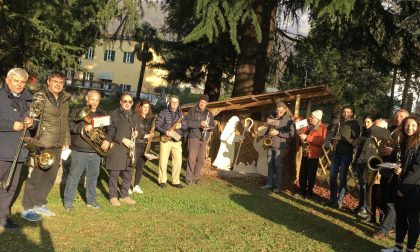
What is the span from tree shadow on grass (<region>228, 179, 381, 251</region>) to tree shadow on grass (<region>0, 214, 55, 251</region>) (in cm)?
308

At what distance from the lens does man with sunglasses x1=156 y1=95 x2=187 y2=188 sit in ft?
29.1

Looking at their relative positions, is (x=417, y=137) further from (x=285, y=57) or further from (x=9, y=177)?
(x=285, y=57)

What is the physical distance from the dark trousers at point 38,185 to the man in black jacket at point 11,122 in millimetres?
521

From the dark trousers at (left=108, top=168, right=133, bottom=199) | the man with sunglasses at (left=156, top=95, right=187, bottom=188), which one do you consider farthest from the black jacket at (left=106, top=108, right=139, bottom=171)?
the man with sunglasses at (left=156, top=95, right=187, bottom=188)

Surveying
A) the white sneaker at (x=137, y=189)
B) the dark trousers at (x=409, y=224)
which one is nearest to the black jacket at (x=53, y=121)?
the white sneaker at (x=137, y=189)

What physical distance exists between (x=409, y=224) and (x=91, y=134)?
425 cm

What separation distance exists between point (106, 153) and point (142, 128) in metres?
1.21

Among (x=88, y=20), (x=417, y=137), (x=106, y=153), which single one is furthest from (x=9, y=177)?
(x=88, y=20)

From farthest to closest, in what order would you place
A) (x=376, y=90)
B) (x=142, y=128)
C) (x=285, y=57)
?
1. (x=376, y=90)
2. (x=285, y=57)
3. (x=142, y=128)

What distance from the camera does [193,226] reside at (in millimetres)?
6457

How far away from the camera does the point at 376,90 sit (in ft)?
104

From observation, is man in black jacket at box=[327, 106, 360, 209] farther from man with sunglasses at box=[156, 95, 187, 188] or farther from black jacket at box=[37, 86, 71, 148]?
black jacket at box=[37, 86, 71, 148]

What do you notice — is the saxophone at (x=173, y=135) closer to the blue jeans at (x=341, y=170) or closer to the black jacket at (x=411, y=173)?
the blue jeans at (x=341, y=170)

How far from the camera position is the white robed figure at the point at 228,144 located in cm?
1218
